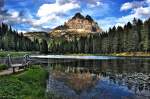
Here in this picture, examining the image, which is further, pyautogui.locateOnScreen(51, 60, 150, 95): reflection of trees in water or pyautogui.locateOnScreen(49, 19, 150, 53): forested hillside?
pyautogui.locateOnScreen(49, 19, 150, 53): forested hillside

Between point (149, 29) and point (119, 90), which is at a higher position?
point (149, 29)

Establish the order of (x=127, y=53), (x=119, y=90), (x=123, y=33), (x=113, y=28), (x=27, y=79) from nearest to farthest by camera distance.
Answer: (x=119, y=90), (x=27, y=79), (x=127, y=53), (x=123, y=33), (x=113, y=28)

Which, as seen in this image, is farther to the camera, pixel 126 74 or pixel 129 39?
pixel 129 39

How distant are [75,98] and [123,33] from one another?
132m

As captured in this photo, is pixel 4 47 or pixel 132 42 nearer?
pixel 132 42

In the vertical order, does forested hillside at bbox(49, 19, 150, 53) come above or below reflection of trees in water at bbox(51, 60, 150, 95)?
above

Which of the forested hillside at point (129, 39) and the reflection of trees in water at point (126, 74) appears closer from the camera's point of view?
the reflection of trees in water at point (126, 74)

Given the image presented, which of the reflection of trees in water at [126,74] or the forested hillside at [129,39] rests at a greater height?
the forested hillside at [129,39]

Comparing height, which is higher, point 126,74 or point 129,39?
point 129,39

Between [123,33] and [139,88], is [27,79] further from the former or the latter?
[123,33]

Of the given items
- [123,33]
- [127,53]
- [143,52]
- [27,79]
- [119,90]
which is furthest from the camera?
[123,33]

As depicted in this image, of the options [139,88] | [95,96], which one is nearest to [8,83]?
[95,96]

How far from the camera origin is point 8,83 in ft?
82.9

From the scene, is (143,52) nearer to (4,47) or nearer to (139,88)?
(4,47)
